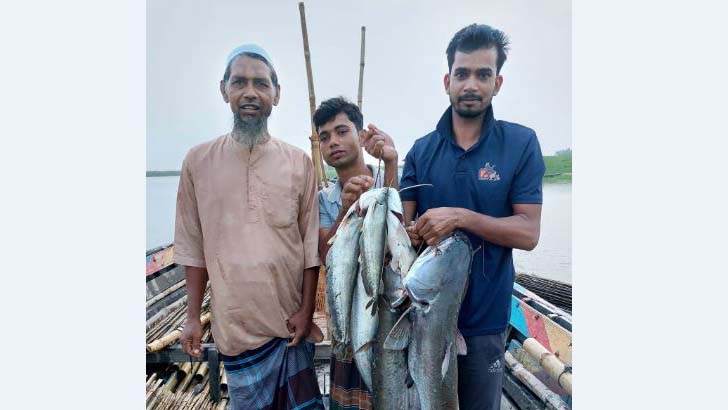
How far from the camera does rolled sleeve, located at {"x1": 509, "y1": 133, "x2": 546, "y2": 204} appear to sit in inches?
85.4

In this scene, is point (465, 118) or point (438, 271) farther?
point (465, 118)

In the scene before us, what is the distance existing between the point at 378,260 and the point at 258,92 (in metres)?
1.25

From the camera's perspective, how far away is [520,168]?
7.27ft

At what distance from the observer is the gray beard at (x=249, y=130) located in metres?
2.42

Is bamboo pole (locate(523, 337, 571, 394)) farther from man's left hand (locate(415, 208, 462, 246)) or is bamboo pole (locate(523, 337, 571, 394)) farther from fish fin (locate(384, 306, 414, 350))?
man's left hand (locate(415, 208, 462, 246))

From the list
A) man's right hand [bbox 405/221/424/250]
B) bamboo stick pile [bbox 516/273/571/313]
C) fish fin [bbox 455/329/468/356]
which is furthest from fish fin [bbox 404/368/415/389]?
bamboo stick pile [bbox 516/273/571/313]

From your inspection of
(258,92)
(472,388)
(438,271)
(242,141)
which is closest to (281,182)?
(242,141)

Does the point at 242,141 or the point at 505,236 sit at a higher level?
the point at 242,141

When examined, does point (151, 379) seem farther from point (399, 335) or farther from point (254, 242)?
point (399, 335)

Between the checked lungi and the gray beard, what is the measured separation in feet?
4.09

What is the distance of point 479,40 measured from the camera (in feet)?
7.06

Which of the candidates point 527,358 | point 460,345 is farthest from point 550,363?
point 460,345

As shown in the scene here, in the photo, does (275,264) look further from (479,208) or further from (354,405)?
(479,208)

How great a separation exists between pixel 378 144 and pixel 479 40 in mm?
787
